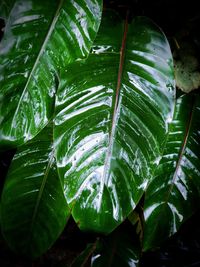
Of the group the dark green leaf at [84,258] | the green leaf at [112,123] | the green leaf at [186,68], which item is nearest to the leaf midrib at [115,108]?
the green leaf at [112,123]

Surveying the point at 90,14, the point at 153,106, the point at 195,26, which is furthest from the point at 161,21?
the point at 153,106

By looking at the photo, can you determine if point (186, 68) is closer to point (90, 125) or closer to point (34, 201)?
point (90, 125)

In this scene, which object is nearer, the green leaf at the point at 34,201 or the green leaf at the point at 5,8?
the green leaf at the point at 34,201

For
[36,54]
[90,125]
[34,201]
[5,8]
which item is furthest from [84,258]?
[5,8]

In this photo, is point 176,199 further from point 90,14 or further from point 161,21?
point 161,21

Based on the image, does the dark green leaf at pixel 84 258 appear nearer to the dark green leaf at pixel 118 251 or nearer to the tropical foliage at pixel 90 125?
the dark green leaf at pixel 118 251

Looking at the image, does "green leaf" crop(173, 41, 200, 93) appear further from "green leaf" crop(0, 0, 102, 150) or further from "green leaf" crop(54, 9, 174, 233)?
"green leaf" crop(0, 0, 102, 150)
